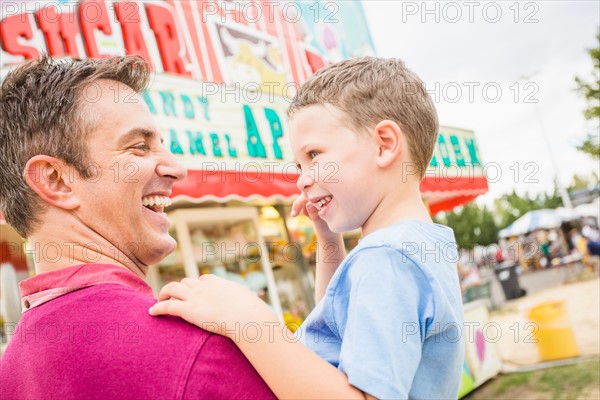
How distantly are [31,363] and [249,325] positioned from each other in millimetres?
512

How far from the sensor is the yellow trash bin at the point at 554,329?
717 cm

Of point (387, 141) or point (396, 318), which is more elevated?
point (387, 141)

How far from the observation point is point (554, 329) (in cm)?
723

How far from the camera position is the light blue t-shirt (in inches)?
46.3

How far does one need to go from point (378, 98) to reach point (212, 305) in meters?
0.84

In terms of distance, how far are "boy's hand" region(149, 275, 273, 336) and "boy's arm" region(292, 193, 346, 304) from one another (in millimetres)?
736

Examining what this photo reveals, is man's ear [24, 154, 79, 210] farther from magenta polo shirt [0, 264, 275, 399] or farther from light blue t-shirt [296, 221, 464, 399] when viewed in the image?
light blue t-shirt [296, 221, 464, 399]

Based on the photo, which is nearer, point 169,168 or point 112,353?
point 112,353

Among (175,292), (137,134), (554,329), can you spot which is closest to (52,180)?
(137,134)

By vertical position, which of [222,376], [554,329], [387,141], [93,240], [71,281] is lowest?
[554,329]

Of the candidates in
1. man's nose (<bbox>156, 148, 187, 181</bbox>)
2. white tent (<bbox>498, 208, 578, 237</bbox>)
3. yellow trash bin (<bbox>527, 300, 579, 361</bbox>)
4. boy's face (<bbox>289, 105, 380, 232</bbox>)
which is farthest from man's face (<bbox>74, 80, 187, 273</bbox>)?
white tent (<bbox>498, 208, 578, 237</bbox>)

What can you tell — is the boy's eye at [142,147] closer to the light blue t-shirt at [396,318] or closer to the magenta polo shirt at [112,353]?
the magenta polo shirt at [112,353]

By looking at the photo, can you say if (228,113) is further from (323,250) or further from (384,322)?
(384,322)

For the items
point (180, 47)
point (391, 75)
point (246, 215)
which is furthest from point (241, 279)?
point (391, 75)
